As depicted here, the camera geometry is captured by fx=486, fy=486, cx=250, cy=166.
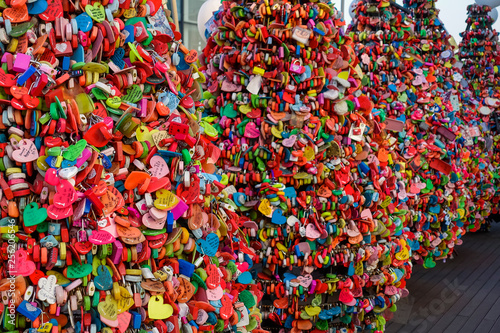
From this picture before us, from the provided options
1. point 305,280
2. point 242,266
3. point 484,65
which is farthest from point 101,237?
point 484,65

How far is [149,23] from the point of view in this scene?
1.36m

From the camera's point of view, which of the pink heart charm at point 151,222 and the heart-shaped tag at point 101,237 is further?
the pink heart charm at point 151,222

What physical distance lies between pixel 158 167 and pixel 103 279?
317mm

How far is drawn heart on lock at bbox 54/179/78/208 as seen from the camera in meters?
1.10

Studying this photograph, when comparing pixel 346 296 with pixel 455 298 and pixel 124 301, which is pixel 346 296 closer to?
pixel 124 301

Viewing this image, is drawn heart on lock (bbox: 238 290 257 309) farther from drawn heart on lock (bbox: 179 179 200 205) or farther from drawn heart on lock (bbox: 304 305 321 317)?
drawn heart on lock (bbox: 304 305 321 317)

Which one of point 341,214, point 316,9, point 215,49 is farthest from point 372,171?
point 215,49

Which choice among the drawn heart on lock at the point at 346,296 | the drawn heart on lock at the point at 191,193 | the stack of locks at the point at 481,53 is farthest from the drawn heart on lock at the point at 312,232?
the stack of locks at the point at 481,53

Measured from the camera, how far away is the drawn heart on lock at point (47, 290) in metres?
1.10

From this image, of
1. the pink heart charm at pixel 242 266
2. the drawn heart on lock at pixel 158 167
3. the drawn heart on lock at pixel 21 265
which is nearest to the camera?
the drawn heart on lock at pixel 21 265

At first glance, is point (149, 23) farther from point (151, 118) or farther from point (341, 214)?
point (341, 214)

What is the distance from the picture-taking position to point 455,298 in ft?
14.2

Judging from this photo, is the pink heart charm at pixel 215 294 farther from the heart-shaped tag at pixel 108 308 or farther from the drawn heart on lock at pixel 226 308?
the heart-shaped tag at pixel 108 308

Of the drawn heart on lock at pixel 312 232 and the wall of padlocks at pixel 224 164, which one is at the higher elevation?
the wall of padlocks at pixel 224 164
